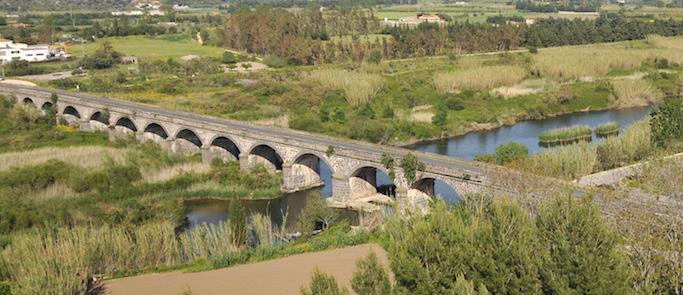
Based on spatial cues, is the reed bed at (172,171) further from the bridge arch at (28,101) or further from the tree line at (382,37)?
the tree line at (382,37)

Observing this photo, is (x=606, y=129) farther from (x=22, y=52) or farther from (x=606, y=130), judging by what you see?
(x=22, y=52)

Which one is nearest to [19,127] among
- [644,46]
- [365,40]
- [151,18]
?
[365,40]

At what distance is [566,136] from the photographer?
58.3 m

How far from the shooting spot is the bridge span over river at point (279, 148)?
3941 cm

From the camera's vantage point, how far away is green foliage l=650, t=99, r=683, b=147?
46.7m

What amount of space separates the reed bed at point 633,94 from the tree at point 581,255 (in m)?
59.7

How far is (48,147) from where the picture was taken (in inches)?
2136

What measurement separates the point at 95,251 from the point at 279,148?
18854mm

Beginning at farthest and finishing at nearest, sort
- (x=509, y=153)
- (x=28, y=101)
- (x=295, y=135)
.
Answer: (x=28, y=101) → (x=295, y=135) → (x=509, y=153)

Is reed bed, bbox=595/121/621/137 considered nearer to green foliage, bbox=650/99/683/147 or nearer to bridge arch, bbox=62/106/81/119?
green foliage, bbox=650/99/683/147

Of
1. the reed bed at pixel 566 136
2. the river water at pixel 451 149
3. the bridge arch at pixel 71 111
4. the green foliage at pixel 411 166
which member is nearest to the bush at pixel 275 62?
the bridge arch at pixel 71 111

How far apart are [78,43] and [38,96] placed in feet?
190

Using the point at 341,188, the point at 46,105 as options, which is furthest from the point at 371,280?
the point at 46,105

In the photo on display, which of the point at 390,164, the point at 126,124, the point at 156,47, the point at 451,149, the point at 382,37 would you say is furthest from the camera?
the point at 156,47
